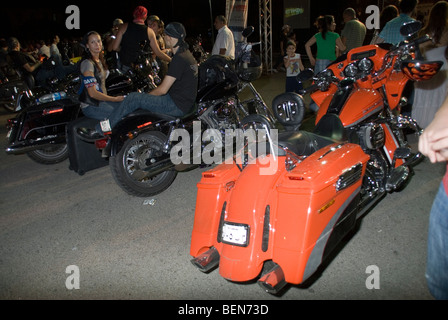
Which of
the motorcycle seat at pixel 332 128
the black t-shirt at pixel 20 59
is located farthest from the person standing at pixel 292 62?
the black t-shirt at pixel 20 59

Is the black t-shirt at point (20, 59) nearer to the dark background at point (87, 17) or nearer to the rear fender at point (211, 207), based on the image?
the rear fender at point (211, 207)

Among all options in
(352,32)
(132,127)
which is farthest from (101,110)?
(352,32)

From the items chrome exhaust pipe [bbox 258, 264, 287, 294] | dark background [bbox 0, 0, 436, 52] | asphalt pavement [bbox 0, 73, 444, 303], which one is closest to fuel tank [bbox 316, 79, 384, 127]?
asphalt pavement [bbox 0, 73, 444, 303]

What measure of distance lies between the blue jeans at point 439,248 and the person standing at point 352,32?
615 centimetres

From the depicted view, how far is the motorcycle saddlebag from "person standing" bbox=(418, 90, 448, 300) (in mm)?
3895

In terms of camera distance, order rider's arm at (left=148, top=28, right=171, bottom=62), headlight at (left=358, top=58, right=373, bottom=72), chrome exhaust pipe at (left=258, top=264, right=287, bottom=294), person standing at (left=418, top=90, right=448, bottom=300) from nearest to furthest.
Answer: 1. person standing at (left=418, top=90, right=448, bottom=300)
2. chrome exhaust pipe at (left=258, top=264, right=287, bottom=294)
3. headlight at (left=358, top=58, right=373, bottom=72)
4. rider's arm at (left=148, top=28, right=171, bottom=62)

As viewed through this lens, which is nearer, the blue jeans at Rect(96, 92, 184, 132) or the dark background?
the blue jeans at Rect(96, 92, 184, 132)

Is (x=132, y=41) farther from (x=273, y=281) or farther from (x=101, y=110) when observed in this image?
(x=273, y=281)

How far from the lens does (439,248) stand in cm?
142

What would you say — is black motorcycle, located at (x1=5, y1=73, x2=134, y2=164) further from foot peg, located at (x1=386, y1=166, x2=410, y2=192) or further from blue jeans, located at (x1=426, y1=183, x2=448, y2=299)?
blue jeans, located at (x1=426, y1=183, x2=448, y2=299)

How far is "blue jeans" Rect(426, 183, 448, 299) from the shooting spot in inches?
54.4

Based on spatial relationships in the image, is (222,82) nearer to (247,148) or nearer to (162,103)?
(162,103)

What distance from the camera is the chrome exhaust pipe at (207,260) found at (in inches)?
84.6
